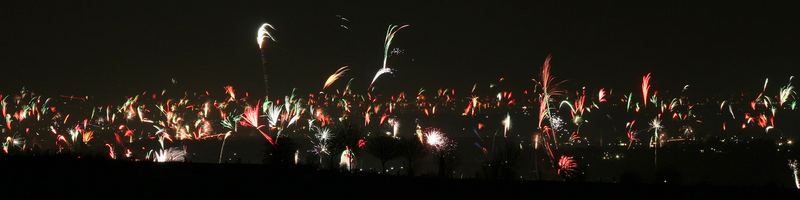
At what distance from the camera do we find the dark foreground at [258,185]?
13969 mm

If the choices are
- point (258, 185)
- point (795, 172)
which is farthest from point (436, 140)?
point (795, 172)

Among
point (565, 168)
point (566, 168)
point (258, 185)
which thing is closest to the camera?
point (258, 185)

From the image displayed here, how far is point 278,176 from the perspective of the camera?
55.8 feet

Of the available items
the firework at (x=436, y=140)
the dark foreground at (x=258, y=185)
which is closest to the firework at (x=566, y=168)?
the firework at (x=436, y=140)

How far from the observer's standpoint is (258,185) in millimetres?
15461

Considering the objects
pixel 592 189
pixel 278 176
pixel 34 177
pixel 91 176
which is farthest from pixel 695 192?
pixel 34 177

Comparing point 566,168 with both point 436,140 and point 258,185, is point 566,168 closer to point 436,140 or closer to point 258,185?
point 436,140

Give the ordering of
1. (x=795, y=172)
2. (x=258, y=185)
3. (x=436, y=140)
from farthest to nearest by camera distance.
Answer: (x=795, y=172), (x=436, y=140), (x=258, y=185)

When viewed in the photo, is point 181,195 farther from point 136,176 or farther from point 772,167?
point 772,167

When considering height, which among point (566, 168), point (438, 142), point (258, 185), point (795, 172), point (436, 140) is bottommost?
point (258, 185)

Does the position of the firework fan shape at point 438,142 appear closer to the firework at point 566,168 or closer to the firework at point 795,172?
the firework at point 566,168

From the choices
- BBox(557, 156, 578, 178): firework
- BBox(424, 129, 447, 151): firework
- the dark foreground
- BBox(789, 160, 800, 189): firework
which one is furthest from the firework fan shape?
BBox(789, 160, 800, 189): firework

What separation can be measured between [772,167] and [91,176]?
109272 millimetres

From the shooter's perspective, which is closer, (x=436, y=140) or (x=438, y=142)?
(x=436, y=140)
